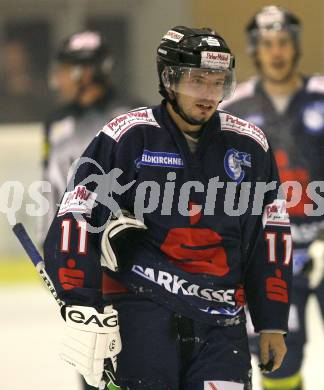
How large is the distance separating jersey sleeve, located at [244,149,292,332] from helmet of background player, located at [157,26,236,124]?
25 centimetres

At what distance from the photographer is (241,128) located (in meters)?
3.24

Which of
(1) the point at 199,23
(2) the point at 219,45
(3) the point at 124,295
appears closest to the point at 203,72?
(2) the point at 219,45

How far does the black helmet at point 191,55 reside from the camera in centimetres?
312

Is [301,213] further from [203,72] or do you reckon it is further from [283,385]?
[203,72]

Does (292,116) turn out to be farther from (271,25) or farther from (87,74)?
(87,74)

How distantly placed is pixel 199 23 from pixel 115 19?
41.7 inches

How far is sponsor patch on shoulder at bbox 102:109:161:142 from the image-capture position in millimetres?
3095

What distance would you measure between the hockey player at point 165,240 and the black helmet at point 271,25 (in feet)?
5.61

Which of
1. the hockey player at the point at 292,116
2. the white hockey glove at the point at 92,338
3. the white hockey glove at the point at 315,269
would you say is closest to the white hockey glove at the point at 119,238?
the white hockey glove at the point at 92,338

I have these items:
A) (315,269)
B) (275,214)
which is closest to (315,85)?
(315,269)

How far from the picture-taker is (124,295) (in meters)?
3.16

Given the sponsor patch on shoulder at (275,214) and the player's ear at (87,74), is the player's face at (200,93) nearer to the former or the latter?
the sponsor patch on shoulder at (275,214)

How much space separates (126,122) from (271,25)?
1.89 m

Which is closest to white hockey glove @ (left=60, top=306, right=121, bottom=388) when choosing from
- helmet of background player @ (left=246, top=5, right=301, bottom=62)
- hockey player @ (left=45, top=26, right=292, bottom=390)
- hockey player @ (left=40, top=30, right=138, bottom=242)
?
hockey player @ (left=45, top=26, right=292, bottom=390)
